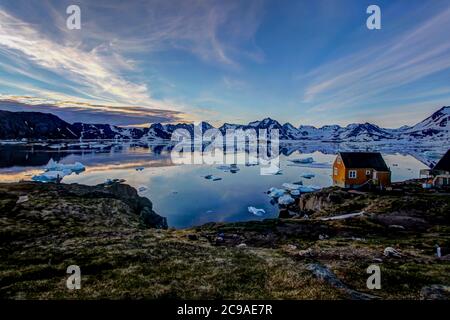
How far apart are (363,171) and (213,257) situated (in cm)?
4662

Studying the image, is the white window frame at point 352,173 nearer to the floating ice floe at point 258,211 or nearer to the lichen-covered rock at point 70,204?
the floating ice floe at point 258,211

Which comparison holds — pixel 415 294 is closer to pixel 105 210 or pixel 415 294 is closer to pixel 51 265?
pixel 51 265

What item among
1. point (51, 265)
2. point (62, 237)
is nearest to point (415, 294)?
point (51, 265)

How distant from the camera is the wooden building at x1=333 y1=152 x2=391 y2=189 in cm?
5502

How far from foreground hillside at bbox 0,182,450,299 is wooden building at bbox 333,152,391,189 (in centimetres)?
1789

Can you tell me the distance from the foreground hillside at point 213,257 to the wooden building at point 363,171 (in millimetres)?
17888

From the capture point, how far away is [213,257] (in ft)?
62.6

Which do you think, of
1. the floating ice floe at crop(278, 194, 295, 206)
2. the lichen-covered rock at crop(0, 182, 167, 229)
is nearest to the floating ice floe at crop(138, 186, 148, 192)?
the lichen-covered rock at crop(0, 182, 167, 229)

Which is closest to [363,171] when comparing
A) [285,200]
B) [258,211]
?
[285,200]

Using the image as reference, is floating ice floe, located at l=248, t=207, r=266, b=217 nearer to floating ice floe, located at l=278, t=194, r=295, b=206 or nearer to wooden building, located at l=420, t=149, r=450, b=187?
floating ice floe, located at l=278, t=194, r=295, b=206

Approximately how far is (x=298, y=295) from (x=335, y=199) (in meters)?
39.2

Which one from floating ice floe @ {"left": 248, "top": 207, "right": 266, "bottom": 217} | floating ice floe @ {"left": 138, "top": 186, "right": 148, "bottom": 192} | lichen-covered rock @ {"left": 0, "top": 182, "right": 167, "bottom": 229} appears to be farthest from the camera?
floating ice floe @ {"left": 138, "top": 186, "right": 148, "bottom": 192}

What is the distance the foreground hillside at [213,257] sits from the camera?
12.8 m

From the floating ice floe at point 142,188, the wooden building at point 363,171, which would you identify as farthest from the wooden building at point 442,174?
the floating ice floe at point 142,188
